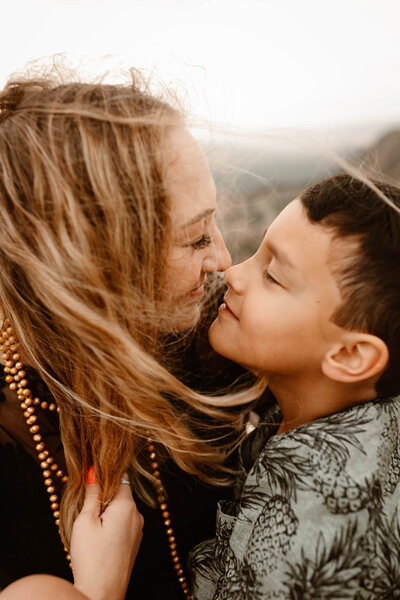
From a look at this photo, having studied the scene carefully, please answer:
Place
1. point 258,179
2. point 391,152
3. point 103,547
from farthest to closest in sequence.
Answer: point 391,152 → point 258,179 → point 103,547

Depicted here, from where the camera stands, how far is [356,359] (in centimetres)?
75

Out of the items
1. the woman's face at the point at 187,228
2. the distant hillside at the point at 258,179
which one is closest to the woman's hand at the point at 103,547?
the woman's face at the point at 187,228

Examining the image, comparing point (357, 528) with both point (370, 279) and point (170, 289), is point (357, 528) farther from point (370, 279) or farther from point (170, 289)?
point (170, 289)

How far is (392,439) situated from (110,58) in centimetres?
78

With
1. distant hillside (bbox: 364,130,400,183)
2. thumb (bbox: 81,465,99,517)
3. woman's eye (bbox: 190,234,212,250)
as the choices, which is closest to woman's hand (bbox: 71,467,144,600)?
thumb (bbox: 81,465,99,517)

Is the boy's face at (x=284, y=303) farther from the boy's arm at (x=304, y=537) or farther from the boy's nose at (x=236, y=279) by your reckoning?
the boy's arm at (x=304, y=537)

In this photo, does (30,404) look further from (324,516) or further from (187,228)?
(324,516)

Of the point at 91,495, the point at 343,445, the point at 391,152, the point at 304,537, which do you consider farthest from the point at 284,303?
the point at 391,152

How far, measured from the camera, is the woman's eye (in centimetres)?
83

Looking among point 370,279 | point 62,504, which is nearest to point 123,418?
point 62,504

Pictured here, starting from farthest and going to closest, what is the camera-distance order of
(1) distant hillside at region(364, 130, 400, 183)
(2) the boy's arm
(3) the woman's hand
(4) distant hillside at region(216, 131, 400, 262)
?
(1) distant hillside at region(364, 130, 400, 183)
(4) distant hillside at region(216, 131, 400, 262)
(3) the woman's hand
(2) the boy's arm

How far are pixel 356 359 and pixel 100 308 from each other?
0.40 m

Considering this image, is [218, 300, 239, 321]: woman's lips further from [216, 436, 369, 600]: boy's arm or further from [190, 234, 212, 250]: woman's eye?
[216, 436, 369, 600]: boy's arm

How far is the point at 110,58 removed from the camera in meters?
0.87
